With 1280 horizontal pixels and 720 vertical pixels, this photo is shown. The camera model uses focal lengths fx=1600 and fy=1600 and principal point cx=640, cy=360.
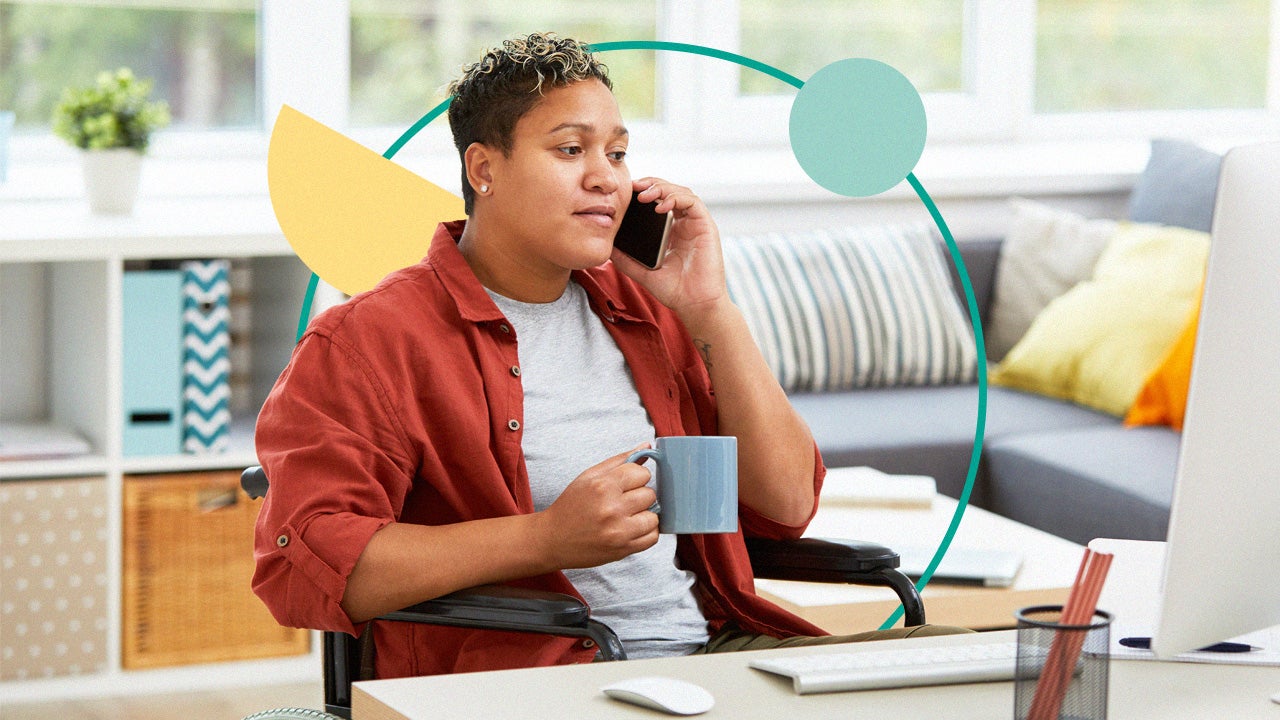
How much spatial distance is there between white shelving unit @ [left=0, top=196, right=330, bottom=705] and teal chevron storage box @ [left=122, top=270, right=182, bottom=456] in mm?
24

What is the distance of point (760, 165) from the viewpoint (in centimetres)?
408

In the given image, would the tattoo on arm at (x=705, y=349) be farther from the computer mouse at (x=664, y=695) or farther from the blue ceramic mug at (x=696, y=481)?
the computer mouse at (x=664, y=695)

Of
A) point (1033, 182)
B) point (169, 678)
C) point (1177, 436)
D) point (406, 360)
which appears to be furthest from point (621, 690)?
point (1033, 182)

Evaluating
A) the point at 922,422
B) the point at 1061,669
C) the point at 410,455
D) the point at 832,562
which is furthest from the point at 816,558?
the point at 922,422

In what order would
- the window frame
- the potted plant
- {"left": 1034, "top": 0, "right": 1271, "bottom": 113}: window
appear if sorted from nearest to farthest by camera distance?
the potted plant < the window frame < {"left": 1034, "top": 0, "right": 1271, "bottom": 113}: window

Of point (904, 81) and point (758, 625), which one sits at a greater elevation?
point (904, 81)

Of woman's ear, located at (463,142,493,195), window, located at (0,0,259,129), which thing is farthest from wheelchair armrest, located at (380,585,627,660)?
window, located at (0,0,259,129)

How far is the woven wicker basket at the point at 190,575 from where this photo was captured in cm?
301

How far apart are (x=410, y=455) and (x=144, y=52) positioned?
237cm

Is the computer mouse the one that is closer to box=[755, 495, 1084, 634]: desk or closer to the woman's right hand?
the woman's right hand

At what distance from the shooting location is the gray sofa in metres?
3.08

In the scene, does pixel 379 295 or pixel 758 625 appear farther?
pixel 758 625

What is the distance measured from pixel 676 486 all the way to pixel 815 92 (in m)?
0.61

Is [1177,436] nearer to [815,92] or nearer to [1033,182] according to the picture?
[1033,182]
